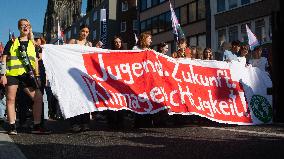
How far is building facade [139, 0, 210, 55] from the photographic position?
114 feet

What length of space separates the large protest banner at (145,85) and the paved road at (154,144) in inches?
23.6

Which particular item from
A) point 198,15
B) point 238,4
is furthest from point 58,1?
point 238,4

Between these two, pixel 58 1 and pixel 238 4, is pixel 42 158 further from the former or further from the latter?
pixel 58 1

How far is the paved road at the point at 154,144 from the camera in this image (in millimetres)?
4543

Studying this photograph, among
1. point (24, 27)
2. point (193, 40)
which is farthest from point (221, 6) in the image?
point (24, 27)

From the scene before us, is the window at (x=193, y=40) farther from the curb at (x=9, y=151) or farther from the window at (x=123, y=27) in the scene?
the curb at (x=9, y=151)

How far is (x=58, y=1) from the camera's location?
87.1 meters

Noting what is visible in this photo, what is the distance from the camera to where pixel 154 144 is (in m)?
5.34

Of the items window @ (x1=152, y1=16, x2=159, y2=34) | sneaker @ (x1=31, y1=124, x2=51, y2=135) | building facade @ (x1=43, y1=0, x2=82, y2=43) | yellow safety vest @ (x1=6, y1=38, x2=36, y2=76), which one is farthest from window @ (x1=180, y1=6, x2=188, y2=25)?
building facade @ (x1=43, y1=0, x2=82, y2=43)

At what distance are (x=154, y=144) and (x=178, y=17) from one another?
3410 centimetres

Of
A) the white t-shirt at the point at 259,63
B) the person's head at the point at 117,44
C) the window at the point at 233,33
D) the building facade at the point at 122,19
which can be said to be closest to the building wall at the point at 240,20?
the window at the point at 233,33

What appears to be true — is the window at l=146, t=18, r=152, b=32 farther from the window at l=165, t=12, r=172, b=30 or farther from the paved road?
the paved road

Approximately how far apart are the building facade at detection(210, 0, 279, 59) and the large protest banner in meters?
18.0

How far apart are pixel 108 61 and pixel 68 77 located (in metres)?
0.78
